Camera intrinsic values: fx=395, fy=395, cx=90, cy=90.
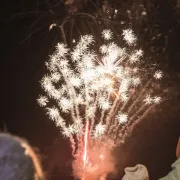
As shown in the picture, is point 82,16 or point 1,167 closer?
point 1,167

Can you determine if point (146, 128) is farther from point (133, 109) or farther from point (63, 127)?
point (63, 127)

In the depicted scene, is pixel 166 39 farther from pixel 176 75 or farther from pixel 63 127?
pixel 63 127

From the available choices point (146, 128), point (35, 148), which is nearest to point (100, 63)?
point (146, 128)

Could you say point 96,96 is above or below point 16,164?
above

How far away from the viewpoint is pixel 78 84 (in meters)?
1.78

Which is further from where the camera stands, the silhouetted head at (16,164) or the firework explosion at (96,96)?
the firework explosion at (96,96)

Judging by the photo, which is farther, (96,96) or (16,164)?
(96,96)

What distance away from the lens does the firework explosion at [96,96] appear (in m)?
1.78

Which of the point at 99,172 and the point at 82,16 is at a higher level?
the point at 82,16

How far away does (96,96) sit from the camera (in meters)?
1.78

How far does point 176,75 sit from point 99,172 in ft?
1.90

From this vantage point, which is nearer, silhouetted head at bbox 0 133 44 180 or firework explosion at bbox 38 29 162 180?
silhouetted head at bbox 0 133 44 180

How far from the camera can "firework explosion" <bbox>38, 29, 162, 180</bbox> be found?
5.83ft

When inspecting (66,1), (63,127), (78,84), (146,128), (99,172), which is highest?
(66,1)
